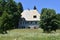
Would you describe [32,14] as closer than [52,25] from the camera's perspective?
No

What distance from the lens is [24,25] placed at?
113375mm

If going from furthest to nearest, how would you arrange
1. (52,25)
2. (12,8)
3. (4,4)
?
1. (12,8)
2. (4,4)
3. (52,25)

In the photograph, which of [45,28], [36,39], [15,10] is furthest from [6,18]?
[15,10]

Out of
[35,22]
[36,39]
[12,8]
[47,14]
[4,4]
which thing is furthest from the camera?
[35,22]

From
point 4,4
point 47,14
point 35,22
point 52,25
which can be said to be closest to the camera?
point 52,25

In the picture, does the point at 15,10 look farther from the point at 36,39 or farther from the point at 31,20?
the point at 36,39

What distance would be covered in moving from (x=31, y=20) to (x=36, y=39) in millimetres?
90526

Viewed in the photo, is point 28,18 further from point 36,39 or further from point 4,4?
point 36,39

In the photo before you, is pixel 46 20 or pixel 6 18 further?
pixel 46 20

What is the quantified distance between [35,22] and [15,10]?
18509mm

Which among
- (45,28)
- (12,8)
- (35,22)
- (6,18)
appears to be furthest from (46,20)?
(35,22)

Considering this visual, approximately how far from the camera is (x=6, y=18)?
177 feet

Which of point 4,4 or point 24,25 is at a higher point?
point 4,4

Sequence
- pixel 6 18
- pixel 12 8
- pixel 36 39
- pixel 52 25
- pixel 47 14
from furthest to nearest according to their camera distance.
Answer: pixel 12 8 < pixel 47 14 < pixel 52 25 < pixel 6 18 < pixel 36 39
